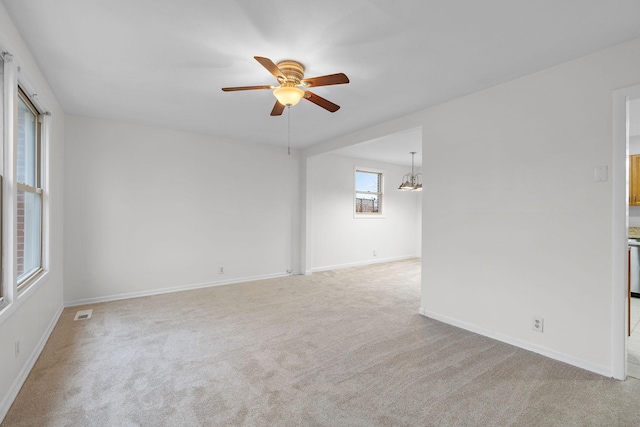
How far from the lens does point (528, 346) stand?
280 centimetres

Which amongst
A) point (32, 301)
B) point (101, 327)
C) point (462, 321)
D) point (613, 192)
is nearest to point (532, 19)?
point (613, 192)

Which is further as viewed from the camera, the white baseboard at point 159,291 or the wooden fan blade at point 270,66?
the white baseboard at point 159,291

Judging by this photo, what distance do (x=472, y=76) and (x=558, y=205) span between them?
1.35 meters

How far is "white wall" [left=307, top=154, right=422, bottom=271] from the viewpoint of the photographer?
21.1 ft

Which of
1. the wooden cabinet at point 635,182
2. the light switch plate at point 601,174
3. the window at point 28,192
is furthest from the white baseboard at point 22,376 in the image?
the wooden cabinet at point 635,182

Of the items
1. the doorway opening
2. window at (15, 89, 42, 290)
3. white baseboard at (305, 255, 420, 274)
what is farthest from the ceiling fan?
white baseboard at (305, 255, 420, 274)

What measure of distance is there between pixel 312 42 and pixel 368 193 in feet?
17.9

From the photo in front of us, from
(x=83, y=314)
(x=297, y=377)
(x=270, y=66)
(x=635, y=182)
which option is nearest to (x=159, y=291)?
(x=83, y=314)

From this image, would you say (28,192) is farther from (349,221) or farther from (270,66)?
(349,221)

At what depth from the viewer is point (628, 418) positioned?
188 cm

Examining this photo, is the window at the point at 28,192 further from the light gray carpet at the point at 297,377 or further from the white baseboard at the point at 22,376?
the light gray carpet at the point at 297,377

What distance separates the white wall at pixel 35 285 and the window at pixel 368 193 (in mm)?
5282

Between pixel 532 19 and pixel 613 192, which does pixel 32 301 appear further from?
pixel 613 192

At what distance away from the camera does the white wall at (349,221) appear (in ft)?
21.1
